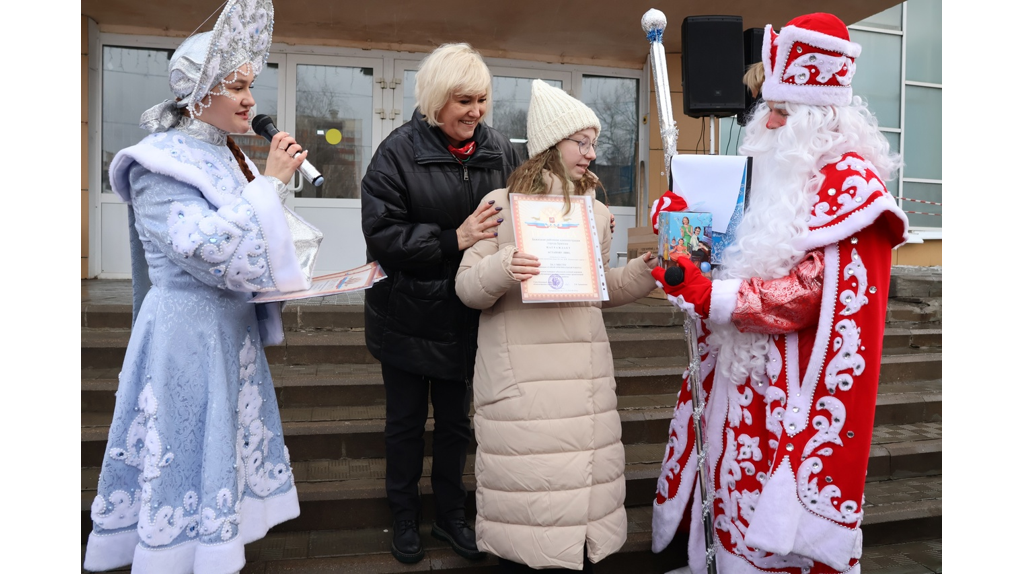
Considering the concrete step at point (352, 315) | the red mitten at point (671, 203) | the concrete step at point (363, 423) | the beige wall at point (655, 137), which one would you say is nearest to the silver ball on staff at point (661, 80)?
the red mitten at point (671, 203)

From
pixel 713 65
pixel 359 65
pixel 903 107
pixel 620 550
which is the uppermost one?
pixel 903 107

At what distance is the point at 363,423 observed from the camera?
11.9 ft

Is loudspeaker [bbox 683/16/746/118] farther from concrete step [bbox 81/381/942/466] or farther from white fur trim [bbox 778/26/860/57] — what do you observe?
concrete step [bbox 81/381/942/466]

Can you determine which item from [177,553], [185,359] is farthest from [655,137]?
[177,553]

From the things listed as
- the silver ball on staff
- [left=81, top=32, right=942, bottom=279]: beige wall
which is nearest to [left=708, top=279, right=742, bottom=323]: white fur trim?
the silver ball on staff

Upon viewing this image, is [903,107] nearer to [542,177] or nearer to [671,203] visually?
[671,203]

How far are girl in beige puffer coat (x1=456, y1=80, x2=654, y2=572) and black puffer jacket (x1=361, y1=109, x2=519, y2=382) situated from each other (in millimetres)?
232

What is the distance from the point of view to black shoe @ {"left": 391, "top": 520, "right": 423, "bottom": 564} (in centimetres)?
272

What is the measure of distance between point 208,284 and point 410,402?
37.4 inches

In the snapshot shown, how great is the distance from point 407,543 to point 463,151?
158cm

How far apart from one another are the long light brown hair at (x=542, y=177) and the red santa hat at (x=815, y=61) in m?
0.69

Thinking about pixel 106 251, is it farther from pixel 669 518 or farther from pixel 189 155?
pixel 669 518

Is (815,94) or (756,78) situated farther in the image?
(756,78)

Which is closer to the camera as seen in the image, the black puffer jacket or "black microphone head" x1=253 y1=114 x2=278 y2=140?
"black microphone head" x1=253 y1=114 x2=278 y2=140
